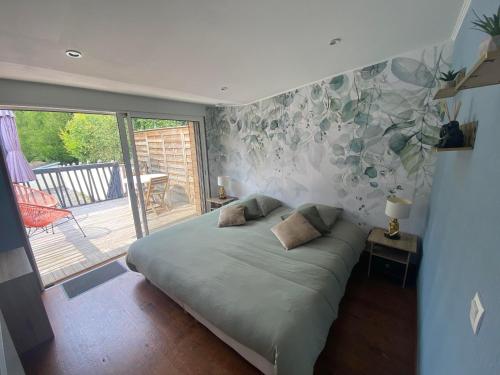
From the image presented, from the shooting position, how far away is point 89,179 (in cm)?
481

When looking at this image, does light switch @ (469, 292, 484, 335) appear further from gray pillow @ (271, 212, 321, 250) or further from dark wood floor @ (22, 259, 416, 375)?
gray pillow @ (271, 212, 321, 250)

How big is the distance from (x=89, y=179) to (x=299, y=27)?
5324 mm

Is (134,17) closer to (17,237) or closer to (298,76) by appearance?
(298,76)

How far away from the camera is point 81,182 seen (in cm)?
473

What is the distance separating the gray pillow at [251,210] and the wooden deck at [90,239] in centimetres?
189

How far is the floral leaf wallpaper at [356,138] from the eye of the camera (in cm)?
223

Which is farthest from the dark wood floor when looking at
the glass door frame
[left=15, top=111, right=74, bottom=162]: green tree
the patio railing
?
the patio railing

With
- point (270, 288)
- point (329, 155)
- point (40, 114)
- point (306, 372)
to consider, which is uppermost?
point (40, 114)

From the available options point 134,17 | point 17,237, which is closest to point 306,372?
point 134,17

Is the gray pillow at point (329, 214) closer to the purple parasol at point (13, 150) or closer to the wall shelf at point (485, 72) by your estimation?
the wall shelf at point (485, 72)

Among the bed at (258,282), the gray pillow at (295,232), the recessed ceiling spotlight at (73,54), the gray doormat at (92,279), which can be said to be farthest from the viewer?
the gray doormat at (92,279)

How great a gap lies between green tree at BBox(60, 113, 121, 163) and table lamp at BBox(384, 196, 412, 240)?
394 cm

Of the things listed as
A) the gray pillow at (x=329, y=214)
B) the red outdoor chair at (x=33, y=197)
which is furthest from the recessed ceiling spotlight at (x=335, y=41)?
the red outdoor chair at (x=33, y=197)

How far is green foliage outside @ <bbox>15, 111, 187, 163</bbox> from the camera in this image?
3.20 metres
